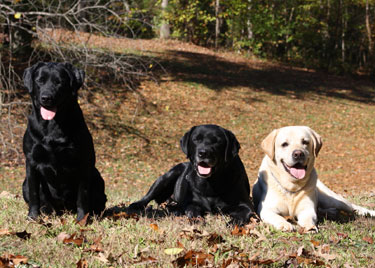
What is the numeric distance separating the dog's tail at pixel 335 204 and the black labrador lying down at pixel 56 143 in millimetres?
2878

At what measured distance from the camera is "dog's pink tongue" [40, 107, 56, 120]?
4309 mm

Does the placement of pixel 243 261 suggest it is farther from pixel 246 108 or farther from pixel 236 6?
pixel 236 6

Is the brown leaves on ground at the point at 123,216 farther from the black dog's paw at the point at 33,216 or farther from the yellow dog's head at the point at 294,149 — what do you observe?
the yellow dog's head at the point at 294,149

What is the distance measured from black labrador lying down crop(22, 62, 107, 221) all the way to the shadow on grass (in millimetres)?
14333

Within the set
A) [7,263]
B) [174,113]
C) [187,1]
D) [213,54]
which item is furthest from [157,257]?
[187,1]

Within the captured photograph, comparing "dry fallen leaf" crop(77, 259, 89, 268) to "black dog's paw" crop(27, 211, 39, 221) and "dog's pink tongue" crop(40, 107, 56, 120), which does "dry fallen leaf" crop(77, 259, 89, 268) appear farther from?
"dog's pink tongue" crop(40, 107, 56, 120)

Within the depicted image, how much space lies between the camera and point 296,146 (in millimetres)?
4750

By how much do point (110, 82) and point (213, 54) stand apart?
10.6m

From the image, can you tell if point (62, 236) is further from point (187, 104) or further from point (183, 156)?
point (187, 104)

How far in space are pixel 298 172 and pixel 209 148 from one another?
38.5 inches

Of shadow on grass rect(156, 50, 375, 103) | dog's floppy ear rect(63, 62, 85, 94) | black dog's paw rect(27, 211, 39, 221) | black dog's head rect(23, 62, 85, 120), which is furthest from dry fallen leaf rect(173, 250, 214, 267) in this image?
shadow on grass rect(156, 50, 375, 103)

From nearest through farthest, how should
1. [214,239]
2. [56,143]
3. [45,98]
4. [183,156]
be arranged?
[214,239]
[45,98]
[56,143]
[183,156]

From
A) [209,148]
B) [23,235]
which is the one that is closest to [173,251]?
[23,235]

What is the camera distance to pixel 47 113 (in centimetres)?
432
